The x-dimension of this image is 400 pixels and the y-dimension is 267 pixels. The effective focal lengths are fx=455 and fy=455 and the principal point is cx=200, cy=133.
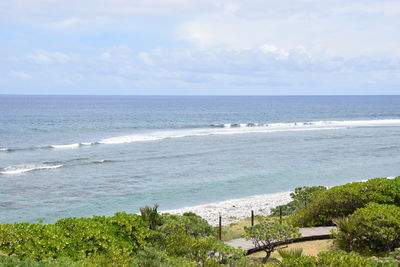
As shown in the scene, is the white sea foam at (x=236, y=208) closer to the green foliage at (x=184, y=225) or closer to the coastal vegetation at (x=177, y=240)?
the coastal vegetation at (x=177, y=240)

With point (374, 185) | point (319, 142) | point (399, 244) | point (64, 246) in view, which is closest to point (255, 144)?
point (319, 142)

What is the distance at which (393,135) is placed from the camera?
194ft

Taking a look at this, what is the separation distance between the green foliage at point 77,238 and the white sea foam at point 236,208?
9.94 meters

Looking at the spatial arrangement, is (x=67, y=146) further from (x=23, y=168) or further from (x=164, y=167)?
(x=164, y=167)

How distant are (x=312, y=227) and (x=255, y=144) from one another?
34258 millimetres

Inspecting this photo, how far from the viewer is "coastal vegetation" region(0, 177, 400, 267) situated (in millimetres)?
8820

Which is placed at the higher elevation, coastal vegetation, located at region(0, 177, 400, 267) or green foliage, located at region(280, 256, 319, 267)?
green foliage, located at region(280, 256, 319, 267)

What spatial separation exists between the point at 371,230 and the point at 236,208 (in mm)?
11443

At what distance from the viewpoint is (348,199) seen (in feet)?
53.3

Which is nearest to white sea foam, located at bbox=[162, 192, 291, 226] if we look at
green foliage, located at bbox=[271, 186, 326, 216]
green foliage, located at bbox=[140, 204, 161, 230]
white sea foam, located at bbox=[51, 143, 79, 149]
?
green foliage, located at bbox=[271, 186, 326, 216]

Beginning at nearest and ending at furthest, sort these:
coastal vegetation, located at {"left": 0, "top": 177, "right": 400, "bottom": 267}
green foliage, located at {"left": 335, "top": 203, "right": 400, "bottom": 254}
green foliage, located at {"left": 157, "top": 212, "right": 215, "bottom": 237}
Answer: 1. coastal vegetation, located at {"left": 0, "top": 177, "right": 400, "bottom": 267}
2. green foliage, located at {"left": 157, "top": 212, "right": 215, "bottom": 237}
3. green foliage, located at {"left": 335, "top": 203, "right": 400, "bottom": 254}

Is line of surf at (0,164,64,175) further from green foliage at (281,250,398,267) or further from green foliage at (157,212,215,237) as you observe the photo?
green foliage at (281,250,398,267)

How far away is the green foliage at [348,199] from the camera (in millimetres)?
16000

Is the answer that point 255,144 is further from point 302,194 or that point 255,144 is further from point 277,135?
point 302,194
